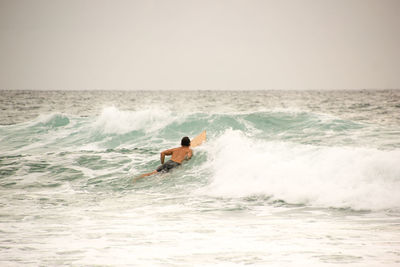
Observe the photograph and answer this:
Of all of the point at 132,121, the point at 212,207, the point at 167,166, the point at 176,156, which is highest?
the point at 132,121

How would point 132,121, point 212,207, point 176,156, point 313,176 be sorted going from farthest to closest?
point 132,121 < point 176,156 < point 313,176 < point 212,207

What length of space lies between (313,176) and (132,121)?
1453 cm

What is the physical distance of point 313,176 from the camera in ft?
30.4

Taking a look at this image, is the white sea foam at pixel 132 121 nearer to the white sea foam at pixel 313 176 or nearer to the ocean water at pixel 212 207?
the ocean water at pixel 212 207

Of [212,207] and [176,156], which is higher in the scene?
[176,156]

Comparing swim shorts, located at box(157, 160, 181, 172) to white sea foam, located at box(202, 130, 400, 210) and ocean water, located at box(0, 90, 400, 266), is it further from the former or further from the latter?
white sea foam, located at box(202, 130, 400, 210)

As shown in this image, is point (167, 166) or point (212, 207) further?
point (167, 166)

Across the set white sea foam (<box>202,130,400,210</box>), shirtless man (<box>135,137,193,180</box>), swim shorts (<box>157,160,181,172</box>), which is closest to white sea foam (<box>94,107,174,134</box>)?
shirtless man (<box>135,137,193,180</box>)

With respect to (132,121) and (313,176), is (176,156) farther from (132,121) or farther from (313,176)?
(132,121)

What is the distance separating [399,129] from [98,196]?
1508 cm

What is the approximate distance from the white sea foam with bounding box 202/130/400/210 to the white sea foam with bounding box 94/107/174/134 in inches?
398

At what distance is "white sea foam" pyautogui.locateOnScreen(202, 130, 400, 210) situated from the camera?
782 cm

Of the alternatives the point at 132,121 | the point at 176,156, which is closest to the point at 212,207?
the point at 176,156

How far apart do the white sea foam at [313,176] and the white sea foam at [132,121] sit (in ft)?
33.2
